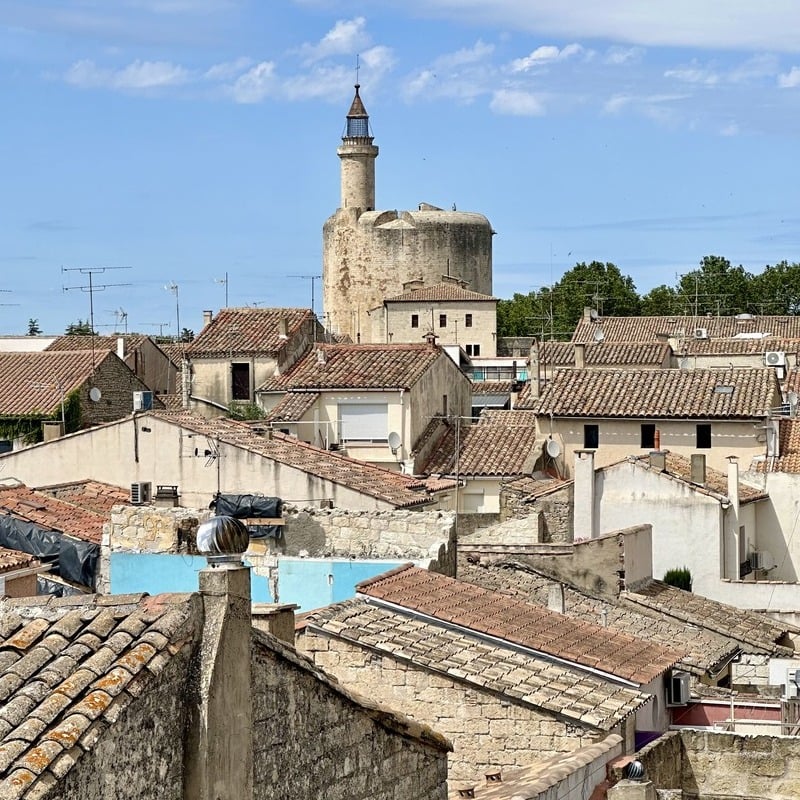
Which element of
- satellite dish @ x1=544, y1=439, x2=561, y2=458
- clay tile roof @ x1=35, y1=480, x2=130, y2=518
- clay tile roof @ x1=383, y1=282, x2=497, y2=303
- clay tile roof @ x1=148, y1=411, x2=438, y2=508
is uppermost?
clay tile roof @ x1=383, y1=282, x2=497, y2=303

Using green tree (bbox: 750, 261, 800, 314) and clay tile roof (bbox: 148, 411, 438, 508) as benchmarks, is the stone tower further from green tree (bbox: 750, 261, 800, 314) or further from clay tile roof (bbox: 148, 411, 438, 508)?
clay tile roof (bbox: 148, 411, 438, 508)

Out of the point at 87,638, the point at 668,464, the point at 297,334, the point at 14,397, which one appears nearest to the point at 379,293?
the point at 297,334

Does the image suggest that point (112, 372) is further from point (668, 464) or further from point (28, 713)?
point (28, 713)

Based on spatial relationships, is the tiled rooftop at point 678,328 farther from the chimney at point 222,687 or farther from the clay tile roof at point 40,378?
the chimney at point 222,687

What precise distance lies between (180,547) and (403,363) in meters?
24.1

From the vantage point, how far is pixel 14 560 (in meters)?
18.7

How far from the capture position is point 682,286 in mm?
112500

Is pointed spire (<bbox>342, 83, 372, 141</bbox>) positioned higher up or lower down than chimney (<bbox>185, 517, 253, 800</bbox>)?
higher up

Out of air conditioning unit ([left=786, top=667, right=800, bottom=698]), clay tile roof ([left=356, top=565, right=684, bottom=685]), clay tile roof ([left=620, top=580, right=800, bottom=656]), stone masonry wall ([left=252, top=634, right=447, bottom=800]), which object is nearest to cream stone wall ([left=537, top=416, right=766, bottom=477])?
clay tile roof ([left=620, top=580, right=800, bottom=656])

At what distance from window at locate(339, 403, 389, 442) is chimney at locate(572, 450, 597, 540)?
8.64 m

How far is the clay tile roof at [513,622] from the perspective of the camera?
1445 cm

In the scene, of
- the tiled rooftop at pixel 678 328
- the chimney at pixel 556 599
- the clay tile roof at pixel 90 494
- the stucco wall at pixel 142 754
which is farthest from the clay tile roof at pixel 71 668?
the tiled rooftop at pixel 678 328

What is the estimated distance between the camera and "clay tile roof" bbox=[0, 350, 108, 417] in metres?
43.8

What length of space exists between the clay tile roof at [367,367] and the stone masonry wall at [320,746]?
3105cm
